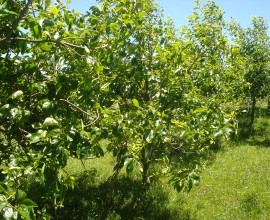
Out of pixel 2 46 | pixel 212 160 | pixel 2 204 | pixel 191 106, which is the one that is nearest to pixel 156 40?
pixel 191 106

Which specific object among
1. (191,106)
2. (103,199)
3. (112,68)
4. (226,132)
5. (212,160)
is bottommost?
(103,199)

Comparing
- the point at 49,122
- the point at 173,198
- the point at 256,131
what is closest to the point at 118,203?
the point at 173,198

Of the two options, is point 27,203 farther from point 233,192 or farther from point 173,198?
point 233,192

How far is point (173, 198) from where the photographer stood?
1170cm

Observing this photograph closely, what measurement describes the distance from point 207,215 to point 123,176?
4.34 meters

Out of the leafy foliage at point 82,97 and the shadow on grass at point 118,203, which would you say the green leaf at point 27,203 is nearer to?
the leafy foliage at point 82,97

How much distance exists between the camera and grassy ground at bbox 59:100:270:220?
10.5m

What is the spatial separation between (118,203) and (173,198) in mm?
2025

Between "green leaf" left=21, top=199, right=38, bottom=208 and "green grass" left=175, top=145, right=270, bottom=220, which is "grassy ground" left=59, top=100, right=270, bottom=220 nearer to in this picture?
"green grass" left=175, top=145, right=270, bottom=220

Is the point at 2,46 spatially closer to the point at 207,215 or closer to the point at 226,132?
the point at 226,132

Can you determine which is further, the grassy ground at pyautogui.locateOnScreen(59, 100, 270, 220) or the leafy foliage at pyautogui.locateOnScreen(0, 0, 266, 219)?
the grassy ground at pyautogui.locateOnScreen(59, 100, 270, 220)

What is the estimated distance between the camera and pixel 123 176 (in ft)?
45.1

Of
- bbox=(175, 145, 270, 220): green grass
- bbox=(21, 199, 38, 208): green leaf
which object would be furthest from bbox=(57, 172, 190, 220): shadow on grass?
bbox=(21, 199, 38, 208): green leaf

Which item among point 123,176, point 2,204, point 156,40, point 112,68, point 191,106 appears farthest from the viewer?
point 123,176
